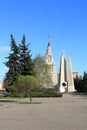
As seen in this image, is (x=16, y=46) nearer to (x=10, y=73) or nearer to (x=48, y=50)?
(x=10, y=73)

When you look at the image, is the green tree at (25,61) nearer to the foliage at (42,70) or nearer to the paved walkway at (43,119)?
the foliage at (42,70)

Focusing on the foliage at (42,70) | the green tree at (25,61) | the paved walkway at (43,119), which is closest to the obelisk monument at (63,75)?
the foliage at (42,70)

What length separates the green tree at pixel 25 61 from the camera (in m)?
68.0

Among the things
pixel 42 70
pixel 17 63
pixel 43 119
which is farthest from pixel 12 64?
pixel 43 119

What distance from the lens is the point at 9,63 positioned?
67.8 metres

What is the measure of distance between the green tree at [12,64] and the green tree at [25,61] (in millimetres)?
1144

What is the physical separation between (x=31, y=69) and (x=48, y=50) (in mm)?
79016

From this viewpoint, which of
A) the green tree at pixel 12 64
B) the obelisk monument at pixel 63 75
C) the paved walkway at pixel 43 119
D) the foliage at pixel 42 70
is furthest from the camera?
the obelisk monument at pixel 63 75

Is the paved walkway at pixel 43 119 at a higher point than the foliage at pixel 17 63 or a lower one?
lower

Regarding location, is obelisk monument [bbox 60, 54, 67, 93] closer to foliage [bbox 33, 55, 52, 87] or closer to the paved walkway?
foliage [bbox 33, 55, 52, 87]

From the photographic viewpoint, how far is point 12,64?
67688 millimetres

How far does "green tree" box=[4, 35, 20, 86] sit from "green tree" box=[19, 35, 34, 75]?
1.14 m

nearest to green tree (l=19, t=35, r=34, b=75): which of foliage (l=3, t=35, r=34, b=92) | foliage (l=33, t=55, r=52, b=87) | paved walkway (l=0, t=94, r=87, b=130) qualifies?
foliage (l=3, t=35, r=34, b=92)

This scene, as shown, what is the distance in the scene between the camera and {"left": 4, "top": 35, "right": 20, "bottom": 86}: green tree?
66.7 metres
